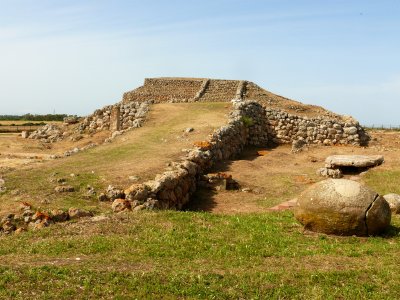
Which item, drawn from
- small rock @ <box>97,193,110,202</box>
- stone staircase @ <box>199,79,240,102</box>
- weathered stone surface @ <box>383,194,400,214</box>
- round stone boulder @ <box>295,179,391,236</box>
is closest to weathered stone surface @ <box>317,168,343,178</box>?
weathered stone surface @ <box>383,194,400,214</box>

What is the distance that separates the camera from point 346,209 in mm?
10633

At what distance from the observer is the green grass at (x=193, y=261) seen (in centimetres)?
757

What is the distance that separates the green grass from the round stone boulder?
0.96 ft

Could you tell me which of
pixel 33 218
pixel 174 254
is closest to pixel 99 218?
pixel 33 218

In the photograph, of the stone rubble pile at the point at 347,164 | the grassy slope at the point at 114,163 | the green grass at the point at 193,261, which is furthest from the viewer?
the stone rubble pile at the point at 347,164

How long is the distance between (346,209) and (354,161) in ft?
39.2

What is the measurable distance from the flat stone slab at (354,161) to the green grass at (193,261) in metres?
9.58

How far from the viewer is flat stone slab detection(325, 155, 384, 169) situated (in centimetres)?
2183

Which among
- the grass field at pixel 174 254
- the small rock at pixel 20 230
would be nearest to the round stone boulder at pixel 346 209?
the grass field at pixel 174 254

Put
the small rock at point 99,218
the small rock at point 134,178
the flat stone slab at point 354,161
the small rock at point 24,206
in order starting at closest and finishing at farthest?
the small rock at point 99,218, the small rock at point 24,206, the small rock at point 134,178, the flat stone slab at point 354,161

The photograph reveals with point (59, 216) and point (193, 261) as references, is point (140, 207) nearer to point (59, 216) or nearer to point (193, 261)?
point (59, 216)

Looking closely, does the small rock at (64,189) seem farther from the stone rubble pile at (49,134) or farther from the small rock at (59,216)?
the stone rubble pile at (49,134)

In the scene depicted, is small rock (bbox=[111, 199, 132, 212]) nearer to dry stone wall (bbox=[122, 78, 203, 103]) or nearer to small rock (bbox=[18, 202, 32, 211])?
small rock (bbox=[18, 202, 32, 211])

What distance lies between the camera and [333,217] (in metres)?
10.8
